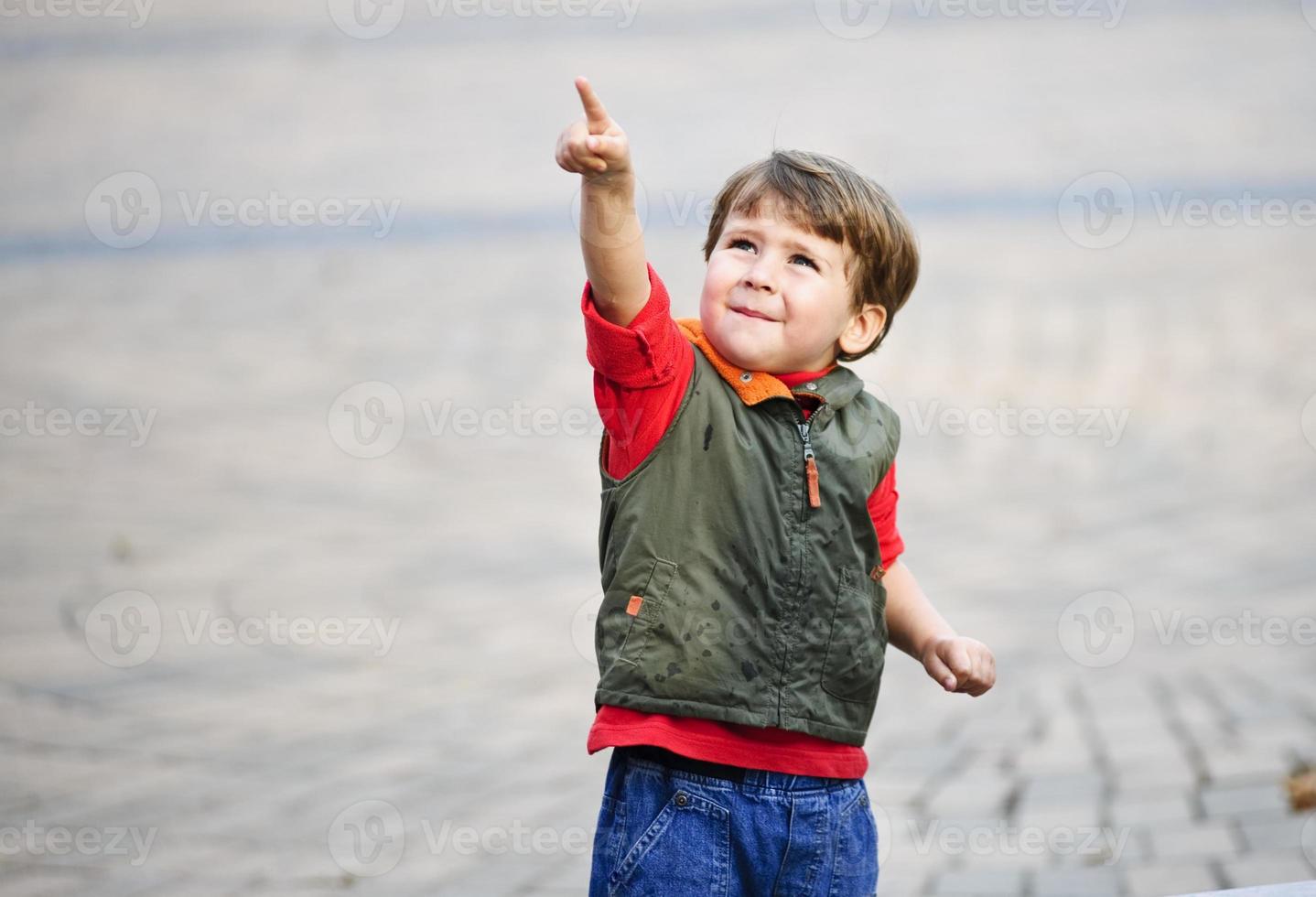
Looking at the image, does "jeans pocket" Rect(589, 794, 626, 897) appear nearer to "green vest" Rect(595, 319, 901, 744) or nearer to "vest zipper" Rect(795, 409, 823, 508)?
"green vest" Rect(595, 319, 901, 744)

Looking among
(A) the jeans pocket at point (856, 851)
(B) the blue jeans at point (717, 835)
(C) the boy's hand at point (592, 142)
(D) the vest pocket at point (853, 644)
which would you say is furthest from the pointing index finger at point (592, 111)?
(A) the jeans pocket at point (856, 851)

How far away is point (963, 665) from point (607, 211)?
0.81 metres

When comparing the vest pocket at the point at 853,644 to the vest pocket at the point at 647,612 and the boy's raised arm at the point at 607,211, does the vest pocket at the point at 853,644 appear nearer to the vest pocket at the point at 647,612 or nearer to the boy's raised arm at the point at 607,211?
the vest pocket at the point at 647,612

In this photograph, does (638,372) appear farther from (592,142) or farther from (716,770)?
(716,770)

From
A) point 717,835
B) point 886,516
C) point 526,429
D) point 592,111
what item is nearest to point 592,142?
point 592,111

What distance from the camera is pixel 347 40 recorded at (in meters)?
9.26

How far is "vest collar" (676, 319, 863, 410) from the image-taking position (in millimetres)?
2080

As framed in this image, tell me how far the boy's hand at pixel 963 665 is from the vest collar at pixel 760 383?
0.38m

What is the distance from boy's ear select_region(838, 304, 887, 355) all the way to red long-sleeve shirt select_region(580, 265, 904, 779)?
0.26m

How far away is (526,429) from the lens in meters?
6.00

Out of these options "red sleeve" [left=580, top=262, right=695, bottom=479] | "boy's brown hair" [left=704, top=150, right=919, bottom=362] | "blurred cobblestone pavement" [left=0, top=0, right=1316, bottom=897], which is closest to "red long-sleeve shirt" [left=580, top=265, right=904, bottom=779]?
"red sleeve" [left=580, top=262, right=695, bottom=479]

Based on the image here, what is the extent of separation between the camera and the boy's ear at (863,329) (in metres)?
2.24

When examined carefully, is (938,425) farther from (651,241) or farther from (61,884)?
(61,884)

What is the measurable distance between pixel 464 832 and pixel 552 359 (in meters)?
3.01
